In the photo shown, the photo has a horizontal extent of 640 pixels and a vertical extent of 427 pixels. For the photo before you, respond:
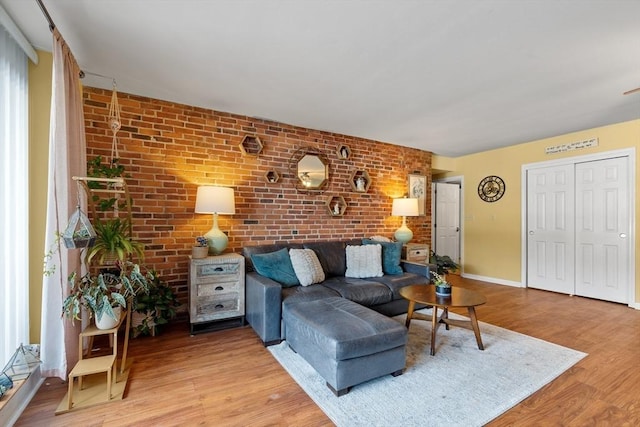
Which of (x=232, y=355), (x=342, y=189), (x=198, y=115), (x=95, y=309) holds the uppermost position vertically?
(x=198, y=115)

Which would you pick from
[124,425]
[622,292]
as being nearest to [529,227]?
[622,292]

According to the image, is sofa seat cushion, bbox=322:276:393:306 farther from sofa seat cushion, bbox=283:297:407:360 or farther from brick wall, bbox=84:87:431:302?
brick wall, bbox=84:87:431:302

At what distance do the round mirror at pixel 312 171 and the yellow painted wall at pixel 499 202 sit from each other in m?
2.70

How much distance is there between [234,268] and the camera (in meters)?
2.94

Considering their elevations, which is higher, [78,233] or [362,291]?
[78,233]

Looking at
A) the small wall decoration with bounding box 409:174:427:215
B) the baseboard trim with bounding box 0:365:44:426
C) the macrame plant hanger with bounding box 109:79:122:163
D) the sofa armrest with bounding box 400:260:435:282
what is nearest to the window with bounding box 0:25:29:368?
the baseboard trim with bounding box 0:365:44:426

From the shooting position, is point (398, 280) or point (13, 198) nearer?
point (13, 198)

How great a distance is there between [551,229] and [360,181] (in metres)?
3.09

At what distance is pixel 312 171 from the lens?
402 centimetres

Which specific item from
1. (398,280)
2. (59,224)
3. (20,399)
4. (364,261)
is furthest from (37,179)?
A: (398,280)

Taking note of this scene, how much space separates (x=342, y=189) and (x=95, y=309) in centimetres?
320

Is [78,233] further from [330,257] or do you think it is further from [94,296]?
[330,257]

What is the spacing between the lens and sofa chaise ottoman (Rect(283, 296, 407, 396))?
6.04 ft

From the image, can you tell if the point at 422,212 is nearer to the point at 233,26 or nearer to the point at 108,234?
the point at 233,26
